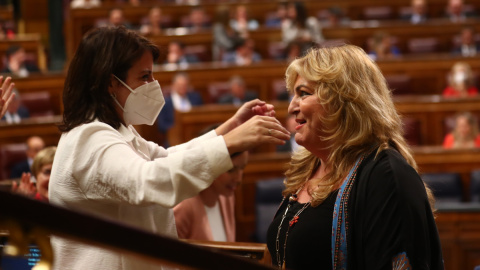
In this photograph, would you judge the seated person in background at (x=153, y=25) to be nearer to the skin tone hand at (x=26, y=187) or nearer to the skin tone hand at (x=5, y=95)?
the skin tone hand at (x=26, y=187)

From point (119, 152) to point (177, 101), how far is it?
5.15 metres

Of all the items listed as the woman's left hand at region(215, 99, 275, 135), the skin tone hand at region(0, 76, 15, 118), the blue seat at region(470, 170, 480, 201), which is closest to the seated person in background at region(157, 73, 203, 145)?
the blue seat at region(470, 170, 480, 201)

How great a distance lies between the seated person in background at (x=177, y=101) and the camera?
6594mm

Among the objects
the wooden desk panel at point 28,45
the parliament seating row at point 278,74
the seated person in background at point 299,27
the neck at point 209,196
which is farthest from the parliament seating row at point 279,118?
the neck at point 209,196

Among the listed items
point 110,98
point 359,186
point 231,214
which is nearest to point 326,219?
point 359,186

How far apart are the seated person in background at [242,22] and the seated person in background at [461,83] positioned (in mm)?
2458

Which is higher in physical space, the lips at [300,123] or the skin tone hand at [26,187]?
the lips at [300,123]

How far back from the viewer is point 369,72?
1.83 meters

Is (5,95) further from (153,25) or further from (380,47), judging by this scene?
(153,25)

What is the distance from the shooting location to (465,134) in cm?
574

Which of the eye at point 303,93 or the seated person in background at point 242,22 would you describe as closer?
the eye at point 303,93

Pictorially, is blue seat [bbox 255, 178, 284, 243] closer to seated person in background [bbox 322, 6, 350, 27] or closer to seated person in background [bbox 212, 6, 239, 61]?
seated person in background [bbox 212, 6, 239, 61]

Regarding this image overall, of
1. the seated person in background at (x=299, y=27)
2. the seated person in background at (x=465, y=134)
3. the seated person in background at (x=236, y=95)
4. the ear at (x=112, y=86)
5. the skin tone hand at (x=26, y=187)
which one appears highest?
the ear at (x=112, y=86)

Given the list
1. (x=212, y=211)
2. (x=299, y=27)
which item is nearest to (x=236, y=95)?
(x=299, y=27)
